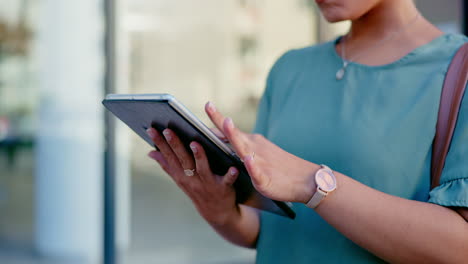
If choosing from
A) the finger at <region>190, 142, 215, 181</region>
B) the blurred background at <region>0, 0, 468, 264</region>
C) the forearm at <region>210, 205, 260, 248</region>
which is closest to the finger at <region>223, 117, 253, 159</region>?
the finger at <region>190, 142, 215, 181</region>

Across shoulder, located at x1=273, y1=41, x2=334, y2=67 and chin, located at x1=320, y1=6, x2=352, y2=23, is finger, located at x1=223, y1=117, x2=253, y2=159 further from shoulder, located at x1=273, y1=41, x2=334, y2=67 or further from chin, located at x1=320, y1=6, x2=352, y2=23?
shoulder, located at x1=273, y1=41, x2=334, y2=67

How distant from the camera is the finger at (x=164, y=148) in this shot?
89 centimetres

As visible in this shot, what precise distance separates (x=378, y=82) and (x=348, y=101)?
0.23 feet

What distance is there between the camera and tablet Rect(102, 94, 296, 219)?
0.77 meters

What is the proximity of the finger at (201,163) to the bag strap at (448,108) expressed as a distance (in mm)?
400

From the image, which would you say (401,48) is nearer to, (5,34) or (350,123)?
(350,123)

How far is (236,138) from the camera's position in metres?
0.77

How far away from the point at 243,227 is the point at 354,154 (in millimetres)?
333

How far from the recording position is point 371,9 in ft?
3.64

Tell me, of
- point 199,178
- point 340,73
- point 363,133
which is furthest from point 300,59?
point 199,178

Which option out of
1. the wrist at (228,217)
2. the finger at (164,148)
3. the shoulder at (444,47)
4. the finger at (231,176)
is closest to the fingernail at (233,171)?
the finger at (231,176)

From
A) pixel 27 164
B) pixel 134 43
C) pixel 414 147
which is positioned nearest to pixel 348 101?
pixel 414 147

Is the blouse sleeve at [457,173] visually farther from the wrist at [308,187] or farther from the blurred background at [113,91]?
the blurred background at [113,91]

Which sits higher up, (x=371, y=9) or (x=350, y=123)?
(x=371, y=9)
